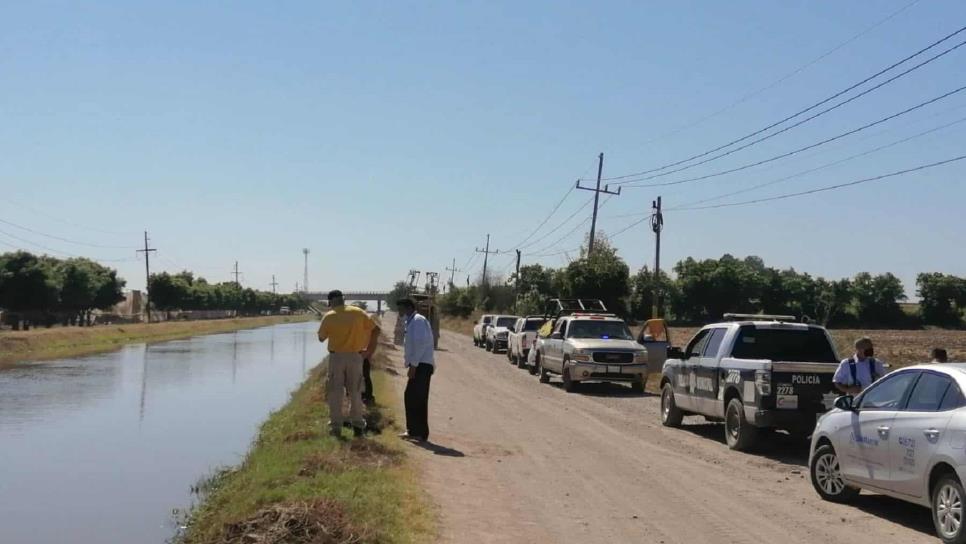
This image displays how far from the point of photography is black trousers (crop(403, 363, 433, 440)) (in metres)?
13.7

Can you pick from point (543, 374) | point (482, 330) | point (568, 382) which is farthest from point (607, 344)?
point (482, 330)

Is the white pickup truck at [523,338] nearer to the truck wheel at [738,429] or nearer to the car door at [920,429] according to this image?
the truck wheel at [738,429]

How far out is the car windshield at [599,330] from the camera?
26000 millimetres

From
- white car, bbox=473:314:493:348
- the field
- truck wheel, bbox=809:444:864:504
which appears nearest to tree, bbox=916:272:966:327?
the field

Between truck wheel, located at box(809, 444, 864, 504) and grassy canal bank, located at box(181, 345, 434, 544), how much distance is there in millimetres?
4370

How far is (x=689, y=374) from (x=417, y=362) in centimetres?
540

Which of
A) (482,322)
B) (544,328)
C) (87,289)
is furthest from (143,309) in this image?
(544,328)

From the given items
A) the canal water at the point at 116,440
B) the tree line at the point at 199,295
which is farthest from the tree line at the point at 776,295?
the tree line at the point at 199,295

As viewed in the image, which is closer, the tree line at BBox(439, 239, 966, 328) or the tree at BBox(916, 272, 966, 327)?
the tree line at BBox(439, 239, 966, 328)

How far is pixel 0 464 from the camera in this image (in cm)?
1653

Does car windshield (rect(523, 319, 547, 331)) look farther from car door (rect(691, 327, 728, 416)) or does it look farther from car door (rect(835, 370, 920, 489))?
car door (rect(835, 370, 920, 489))

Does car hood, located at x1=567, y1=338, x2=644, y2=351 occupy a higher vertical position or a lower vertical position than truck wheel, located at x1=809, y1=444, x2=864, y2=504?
higher

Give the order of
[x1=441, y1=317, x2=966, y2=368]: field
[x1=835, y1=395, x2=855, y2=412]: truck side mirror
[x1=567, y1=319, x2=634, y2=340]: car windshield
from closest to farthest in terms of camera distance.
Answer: [x1=835, y1=395, x2=855, y2=412]: truck side mirror < [x1=567, y1=319, x2=634, y2=340]: car windshield < [x1=441, y1=317, x2=966, y2=368]: field

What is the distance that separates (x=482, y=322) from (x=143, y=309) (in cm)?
9026
